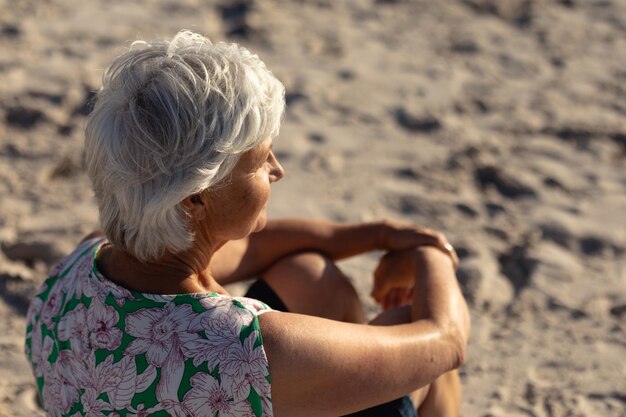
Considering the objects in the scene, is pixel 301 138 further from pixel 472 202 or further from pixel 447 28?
pixel 447 28

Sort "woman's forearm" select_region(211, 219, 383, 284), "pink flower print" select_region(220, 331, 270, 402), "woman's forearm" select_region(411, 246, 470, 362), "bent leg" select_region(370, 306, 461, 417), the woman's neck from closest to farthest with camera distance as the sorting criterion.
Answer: "pink flower print" select_region(220, 331, 270, 402) → the woman's neck → "woman's forearm" select_region(411, 246, 470, 362) → "bent leg" select_region(370, 306, 461, 417) → "woman's forearm" select_region(211, 219, 383, 284)

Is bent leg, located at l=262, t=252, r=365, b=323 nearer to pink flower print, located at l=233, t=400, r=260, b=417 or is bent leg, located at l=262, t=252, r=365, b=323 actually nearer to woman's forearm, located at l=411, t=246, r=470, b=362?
woman's forearm, located at l=411, t=246, r=470, b=362

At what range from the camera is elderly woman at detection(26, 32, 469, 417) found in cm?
166

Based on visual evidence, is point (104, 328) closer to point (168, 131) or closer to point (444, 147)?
point (168, 131)

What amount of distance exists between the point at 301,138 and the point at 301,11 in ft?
4.05

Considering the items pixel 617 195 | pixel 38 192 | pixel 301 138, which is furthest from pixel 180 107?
pixel 617 195

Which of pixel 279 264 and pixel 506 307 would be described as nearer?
pixel 279 264

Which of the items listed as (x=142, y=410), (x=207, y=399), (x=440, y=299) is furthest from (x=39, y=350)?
(x=440, y=299)

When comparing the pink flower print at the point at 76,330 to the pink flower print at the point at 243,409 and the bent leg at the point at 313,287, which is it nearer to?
the pink flower print at the point at 243,409

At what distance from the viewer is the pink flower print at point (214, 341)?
5.43ft

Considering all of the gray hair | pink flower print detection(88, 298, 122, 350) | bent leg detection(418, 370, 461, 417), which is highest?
the gray hair

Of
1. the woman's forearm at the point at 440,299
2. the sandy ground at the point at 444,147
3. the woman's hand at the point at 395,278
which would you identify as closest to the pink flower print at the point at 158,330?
the woman's forearm at the point at 440,299

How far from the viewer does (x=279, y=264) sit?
2.50m

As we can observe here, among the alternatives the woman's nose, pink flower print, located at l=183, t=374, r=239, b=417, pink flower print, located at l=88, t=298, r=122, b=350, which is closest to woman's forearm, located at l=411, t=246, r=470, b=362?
the woman's nose
